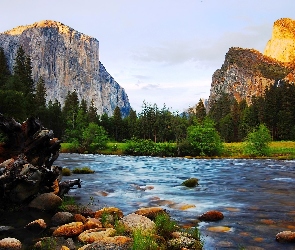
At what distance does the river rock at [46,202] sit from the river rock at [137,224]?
13.2 feet

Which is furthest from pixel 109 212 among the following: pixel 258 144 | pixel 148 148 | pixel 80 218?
pixel 148 148

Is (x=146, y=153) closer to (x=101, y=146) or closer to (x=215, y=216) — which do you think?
(x=101, y=146)

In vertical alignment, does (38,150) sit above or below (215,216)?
above

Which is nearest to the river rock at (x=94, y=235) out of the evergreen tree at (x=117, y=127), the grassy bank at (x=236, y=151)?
the grassy bank at (x=236, y=151)

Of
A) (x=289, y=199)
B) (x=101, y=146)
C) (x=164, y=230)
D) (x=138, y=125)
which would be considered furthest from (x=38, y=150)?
(x=138, y=125)

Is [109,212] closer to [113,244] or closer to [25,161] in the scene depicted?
[25,161]

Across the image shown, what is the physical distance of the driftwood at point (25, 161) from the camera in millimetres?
12312

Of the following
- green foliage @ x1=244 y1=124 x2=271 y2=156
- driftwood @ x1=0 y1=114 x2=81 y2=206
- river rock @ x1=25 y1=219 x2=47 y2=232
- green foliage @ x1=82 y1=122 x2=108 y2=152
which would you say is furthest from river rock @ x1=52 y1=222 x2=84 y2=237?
green foliage @ x1=82 y1=122 x2=108 y2=152

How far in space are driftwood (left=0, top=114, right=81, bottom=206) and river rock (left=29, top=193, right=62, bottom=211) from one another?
32 cm

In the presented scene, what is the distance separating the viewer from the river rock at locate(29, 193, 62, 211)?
43.3 ft

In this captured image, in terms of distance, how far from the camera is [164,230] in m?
9.55

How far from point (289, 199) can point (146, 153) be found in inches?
1916

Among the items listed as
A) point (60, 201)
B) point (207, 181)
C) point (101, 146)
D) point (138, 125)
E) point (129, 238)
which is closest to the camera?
point (129, 238)

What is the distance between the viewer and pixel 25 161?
12797 mm
